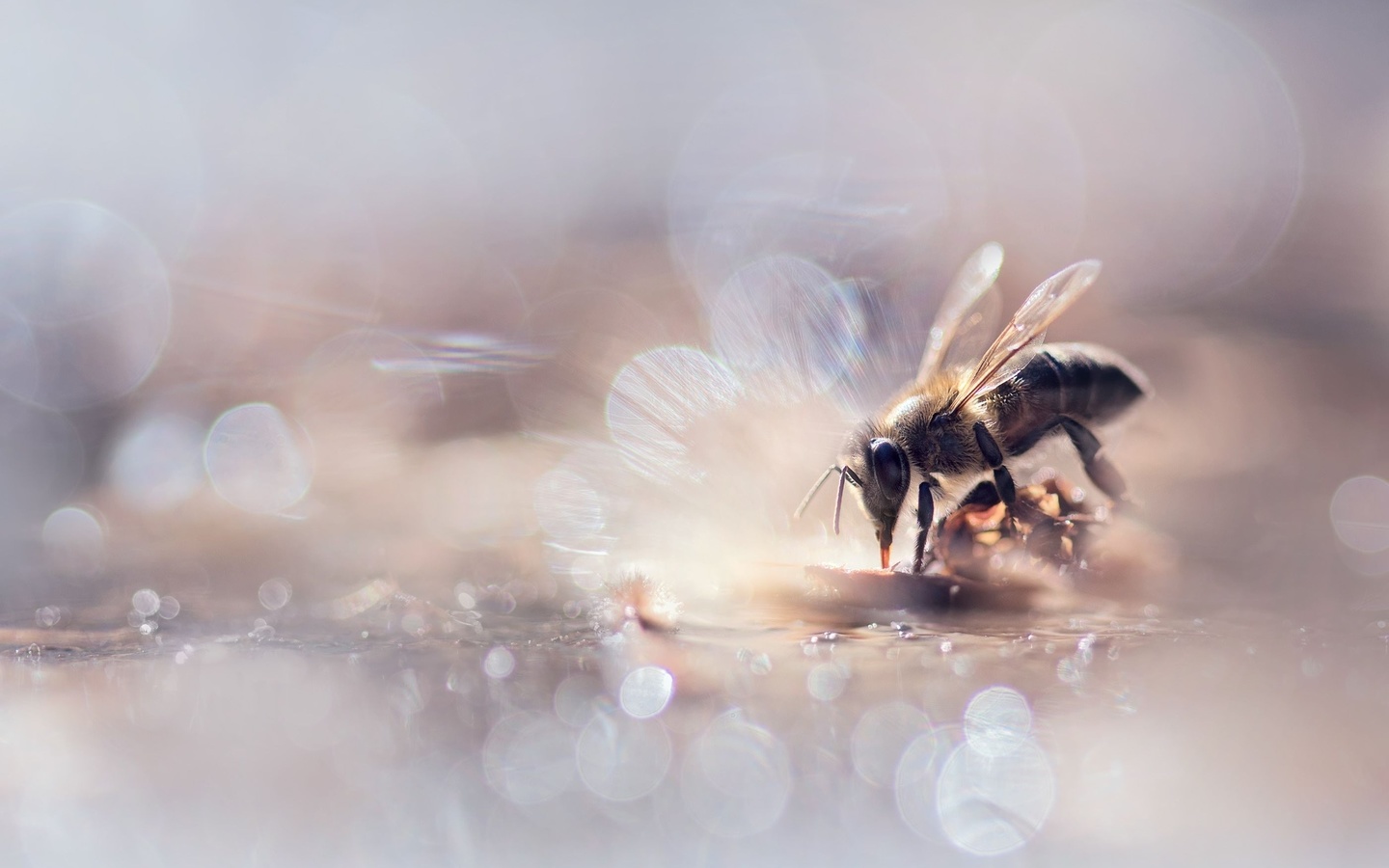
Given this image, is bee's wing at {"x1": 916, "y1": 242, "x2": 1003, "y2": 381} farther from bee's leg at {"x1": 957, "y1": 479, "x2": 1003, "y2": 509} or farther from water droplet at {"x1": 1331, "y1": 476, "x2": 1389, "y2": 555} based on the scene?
water droplet at {"x1": 1331, "y1": 476, "x2": 1389, "y2": 555}

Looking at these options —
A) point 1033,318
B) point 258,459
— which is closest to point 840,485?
point 1033,318

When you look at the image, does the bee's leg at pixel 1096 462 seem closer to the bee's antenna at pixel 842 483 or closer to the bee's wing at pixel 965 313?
the bee's wing at pixel 965 313

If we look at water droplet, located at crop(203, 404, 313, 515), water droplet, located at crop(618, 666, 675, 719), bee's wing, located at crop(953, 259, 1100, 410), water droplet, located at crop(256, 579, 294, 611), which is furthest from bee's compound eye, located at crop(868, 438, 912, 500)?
water droplet, located at crop(203, 404, 313, 515)

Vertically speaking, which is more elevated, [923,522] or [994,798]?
[923,522]

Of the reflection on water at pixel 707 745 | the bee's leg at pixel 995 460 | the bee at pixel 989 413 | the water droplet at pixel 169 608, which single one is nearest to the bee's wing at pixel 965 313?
the bee at pixel 989 413

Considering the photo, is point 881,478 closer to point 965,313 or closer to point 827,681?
point 965,313

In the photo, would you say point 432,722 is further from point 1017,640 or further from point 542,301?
point 542,301

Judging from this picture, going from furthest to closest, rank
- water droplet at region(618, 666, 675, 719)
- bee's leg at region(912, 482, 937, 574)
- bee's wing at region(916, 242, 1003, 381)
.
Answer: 1. bee's wing at region(916, 242, 1003, 381)
2. bee's leg at region(912, 482, 937, 574)
3. water droplet at region(618, 666, 675, 719)
